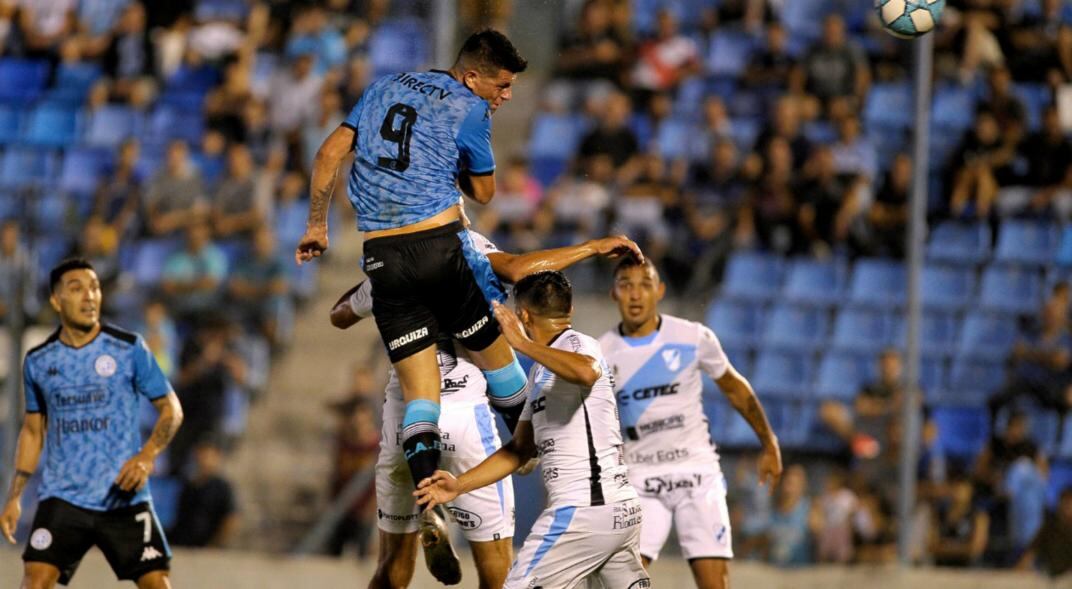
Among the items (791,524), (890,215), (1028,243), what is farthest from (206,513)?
(1028,243)

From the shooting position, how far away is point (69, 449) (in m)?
8.90

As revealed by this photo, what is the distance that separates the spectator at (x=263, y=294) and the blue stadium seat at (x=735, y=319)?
3327 mm

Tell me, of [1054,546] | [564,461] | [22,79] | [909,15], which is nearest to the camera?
[564,461]

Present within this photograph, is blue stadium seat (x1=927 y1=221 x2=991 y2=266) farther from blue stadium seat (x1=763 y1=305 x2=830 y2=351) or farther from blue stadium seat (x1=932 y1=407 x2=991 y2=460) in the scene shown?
blue stadium seat (x1=932 y1=407 x2=991 y2=460)

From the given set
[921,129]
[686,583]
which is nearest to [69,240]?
[686,583]

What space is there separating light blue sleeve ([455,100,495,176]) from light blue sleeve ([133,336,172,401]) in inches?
90.7

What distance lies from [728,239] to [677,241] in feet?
1.31

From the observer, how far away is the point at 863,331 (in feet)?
42.7

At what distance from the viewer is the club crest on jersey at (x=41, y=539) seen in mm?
8797

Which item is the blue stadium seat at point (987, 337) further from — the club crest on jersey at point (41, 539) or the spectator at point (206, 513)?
the club crest on jersey at point (41, 539)

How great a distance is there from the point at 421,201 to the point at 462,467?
4.73 feet

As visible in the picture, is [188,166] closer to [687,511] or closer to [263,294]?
[263,294]

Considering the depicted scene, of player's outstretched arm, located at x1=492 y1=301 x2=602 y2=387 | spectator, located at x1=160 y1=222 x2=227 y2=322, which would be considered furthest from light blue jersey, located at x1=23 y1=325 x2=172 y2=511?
spectator, located at x1=160 y1=222 x2=227 y2=322

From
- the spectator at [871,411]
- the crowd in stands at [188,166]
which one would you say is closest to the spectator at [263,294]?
the crowd in stands at [188,166]
